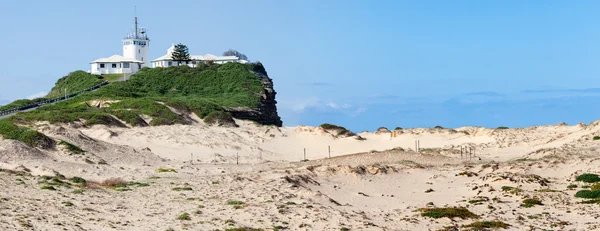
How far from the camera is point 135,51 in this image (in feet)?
370

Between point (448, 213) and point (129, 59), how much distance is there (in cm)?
8994

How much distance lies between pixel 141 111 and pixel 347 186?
34.5 m

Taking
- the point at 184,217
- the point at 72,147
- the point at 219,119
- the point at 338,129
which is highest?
the point at 219,119

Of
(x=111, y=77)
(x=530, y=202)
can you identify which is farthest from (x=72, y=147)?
(x=111, y=77)

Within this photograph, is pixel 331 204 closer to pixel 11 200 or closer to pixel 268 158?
pixel 11 200

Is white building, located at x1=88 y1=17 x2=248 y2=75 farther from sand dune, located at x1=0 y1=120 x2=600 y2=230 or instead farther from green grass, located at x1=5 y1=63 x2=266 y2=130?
sand dune, located at x1=0 y1=120 x2=600 y2=230

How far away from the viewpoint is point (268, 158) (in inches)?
2213

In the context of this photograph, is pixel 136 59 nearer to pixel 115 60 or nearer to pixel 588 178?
pixel 115 60

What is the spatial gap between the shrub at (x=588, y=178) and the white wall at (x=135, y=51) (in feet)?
277

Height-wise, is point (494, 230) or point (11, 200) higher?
point (11, 200)

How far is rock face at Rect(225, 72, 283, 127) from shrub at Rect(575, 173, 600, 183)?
42.1 metres

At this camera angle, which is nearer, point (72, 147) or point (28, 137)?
point (72, 147)

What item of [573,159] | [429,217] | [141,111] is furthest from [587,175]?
[141,111]

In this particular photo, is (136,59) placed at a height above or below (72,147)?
above
